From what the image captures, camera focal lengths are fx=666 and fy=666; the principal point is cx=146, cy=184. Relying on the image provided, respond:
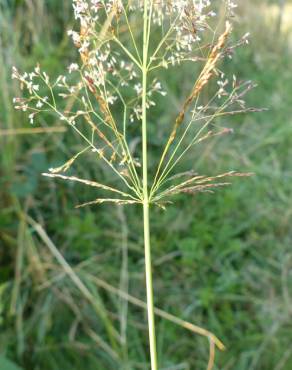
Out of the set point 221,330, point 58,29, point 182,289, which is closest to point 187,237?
point 182,289

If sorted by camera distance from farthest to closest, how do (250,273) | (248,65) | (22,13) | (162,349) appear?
(248,65) < (22,13) < (250,273) < (162,349)

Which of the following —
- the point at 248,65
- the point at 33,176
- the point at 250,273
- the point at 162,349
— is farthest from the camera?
the point at 248,65

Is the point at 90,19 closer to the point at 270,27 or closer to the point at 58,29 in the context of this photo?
the point at 58,29

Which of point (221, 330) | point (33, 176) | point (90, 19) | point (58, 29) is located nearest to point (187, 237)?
point (221, 330)

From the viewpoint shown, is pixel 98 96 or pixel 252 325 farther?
pixel 252 325

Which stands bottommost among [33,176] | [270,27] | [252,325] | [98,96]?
[252,325]

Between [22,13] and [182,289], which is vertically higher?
[22,13]

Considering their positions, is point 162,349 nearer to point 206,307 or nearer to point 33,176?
point 206,307
